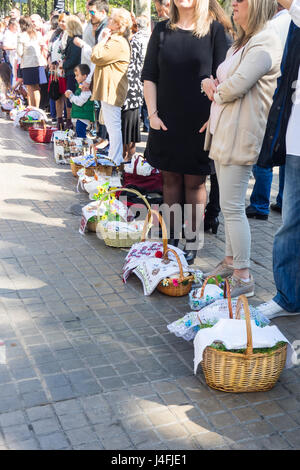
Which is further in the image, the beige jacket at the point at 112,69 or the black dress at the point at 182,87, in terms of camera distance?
the beige jacket at the point at 112,69

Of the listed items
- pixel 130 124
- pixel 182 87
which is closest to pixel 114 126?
pixel 130 124

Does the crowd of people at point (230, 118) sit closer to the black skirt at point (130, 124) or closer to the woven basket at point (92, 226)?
the woven basket at point (92, 226)

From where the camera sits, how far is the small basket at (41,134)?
31.9ft

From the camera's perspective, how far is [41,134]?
973 centimetres

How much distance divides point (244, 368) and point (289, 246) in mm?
1037

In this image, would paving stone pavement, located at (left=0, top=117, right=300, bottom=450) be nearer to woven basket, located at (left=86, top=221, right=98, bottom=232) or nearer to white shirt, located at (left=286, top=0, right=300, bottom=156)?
woven basket, located at (left=86, top=221, right=98, bottom=232)

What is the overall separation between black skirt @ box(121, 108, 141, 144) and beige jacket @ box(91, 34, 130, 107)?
0.77ft

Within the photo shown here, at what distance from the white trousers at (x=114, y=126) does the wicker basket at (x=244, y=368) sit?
4847 mm

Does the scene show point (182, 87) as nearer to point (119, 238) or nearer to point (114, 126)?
point (119, 238)

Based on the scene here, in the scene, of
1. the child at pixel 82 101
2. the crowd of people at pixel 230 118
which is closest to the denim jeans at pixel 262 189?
the crowd of people at pixel 230 118

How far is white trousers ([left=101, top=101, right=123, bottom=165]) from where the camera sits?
7.54m

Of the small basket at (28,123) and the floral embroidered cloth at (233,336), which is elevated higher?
the floral embroidered cloth at (233,336)

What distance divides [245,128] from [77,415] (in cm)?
204

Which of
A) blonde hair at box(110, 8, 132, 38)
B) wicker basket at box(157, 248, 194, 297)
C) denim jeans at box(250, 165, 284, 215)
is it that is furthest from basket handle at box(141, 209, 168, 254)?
blonde hair at box(110, 8, 132, 38)
